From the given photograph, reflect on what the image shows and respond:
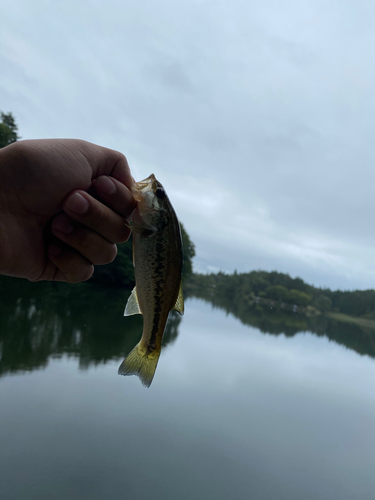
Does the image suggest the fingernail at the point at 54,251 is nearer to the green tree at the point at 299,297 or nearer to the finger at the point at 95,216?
the finger at the point at 95,216

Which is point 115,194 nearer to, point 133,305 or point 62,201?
point 62,201

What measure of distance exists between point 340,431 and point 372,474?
3.56 meters

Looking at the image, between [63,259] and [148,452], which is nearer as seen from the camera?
[63,259]

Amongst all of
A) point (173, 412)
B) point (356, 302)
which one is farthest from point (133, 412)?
point (356, 302)

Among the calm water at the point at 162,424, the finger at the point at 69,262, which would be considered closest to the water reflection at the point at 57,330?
the calm water at the point at 162,424

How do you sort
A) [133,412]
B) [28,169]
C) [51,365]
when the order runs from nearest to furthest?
[28,169] < [133,412] < [51,365]

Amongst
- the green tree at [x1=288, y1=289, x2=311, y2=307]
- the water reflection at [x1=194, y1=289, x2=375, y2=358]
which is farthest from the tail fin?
the green tree at [x1=288, y1=289, x2=311, y2=307]

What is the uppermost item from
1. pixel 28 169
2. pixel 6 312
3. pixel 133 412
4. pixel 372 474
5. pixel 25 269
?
pixel 28 169

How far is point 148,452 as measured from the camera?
35.7 ft

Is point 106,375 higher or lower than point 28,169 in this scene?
lower

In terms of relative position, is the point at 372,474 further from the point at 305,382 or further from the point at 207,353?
the point at 207,353

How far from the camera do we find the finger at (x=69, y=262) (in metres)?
2.82

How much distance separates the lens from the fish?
7.06 ft

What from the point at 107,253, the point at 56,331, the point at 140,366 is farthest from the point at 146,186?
the point at 56,331
